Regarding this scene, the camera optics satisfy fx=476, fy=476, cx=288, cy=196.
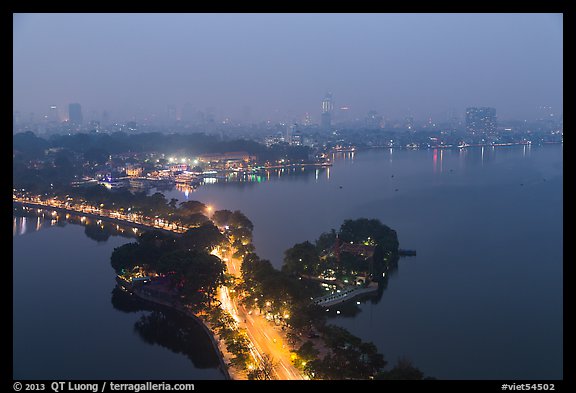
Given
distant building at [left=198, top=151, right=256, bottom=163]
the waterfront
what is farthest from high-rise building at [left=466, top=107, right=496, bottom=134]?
distant building at [left=198, top=151, right=256, bottom=163]

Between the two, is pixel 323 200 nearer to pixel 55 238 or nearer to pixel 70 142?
pixel 55 238

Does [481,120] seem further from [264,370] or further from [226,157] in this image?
[264,370]

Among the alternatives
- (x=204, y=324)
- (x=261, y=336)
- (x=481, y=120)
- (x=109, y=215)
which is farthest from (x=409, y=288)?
(x=481, y=120)

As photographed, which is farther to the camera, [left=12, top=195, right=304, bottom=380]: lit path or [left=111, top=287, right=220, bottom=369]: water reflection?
[left=111, top=287, right=220, bottom=369]: water reflection

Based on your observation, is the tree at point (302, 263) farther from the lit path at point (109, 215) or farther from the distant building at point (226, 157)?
the distant building at point (226, 157)

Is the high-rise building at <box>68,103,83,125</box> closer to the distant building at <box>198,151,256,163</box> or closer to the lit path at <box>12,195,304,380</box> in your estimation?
the distant building at <box>198,151,256,163</box>
